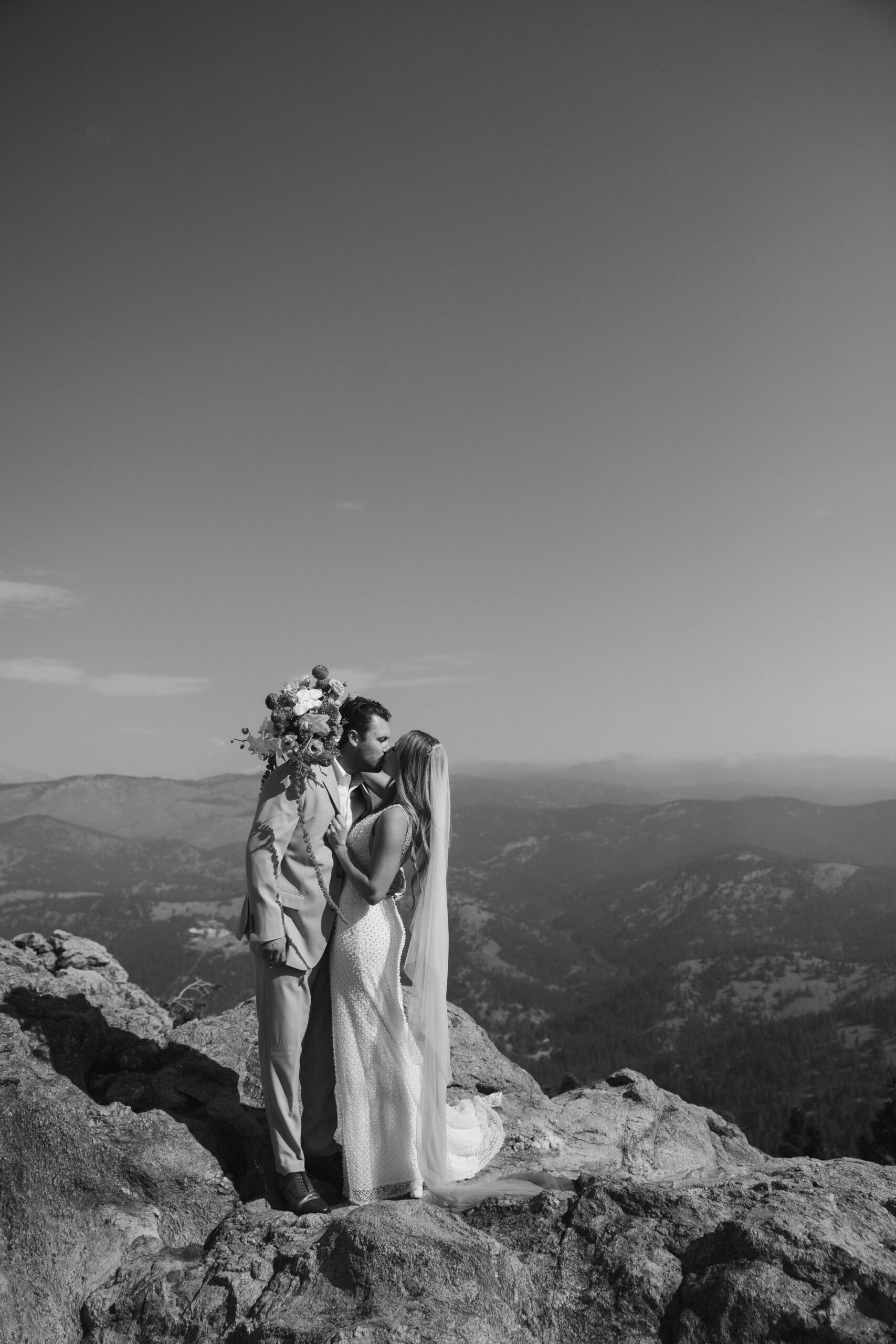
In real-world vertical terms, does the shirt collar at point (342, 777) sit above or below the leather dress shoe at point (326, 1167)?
above

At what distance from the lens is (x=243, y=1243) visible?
20.2 feet

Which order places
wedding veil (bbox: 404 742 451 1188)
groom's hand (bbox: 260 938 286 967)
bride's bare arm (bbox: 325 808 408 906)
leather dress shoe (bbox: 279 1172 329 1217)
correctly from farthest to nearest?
wedding veil (bbox: 404 742 451 1188)
bride's bare arm (bbox: 325 808 408 906)
groom's hand (bbox: 260 938 286 967)
leather dress shoe (bbox: 279 1172 329 1217)

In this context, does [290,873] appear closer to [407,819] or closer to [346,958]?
[346,958]

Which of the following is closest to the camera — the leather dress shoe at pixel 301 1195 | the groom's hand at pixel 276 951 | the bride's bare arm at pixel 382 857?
the leather dress shoe at pixel 301 1195

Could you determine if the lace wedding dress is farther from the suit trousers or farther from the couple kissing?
the suit trousers

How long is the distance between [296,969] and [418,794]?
6.70ft

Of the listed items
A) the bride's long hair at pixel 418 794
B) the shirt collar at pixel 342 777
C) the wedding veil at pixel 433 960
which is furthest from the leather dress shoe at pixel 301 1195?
the shirt collar at pixel 342 777

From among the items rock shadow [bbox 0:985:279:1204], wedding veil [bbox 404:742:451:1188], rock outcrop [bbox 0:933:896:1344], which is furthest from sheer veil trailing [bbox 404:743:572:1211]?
rock shadow [bbox 0:985:279:1204]

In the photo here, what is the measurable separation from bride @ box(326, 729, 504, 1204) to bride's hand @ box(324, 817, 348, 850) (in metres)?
0.01

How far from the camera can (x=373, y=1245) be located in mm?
5648

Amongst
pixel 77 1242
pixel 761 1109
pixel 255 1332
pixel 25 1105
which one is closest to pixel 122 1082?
pixel 25 1105

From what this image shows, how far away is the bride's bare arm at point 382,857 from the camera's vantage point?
741 cm

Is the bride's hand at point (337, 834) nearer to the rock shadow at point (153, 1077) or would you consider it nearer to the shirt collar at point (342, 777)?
the shirt collar at point (342, 777)

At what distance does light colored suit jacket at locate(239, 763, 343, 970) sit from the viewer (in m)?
7.27
